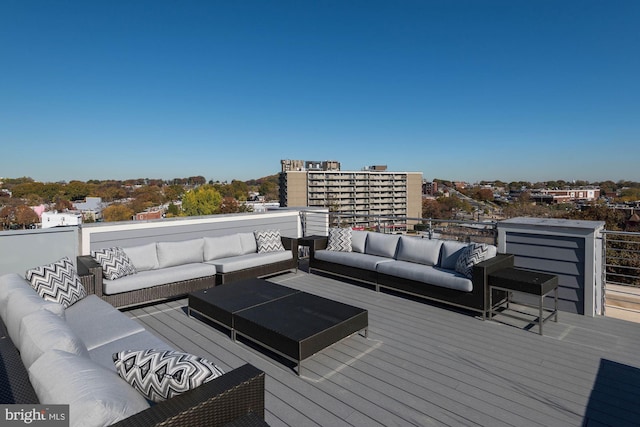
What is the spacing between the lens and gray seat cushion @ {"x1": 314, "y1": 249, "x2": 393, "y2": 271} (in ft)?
15.6

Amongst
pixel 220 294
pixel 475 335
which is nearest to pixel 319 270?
pixel 220 294

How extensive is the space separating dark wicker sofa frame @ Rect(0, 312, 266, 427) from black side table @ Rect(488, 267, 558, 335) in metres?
2.91

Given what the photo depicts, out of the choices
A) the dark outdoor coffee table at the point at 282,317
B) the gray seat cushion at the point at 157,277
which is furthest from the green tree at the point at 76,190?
the dark outdoor coffee table at the point at 282,317

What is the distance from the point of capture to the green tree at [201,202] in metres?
38.9

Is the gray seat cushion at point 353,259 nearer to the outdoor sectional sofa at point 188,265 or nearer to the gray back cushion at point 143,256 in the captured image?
the outdoor sectional sofa at point 188,265

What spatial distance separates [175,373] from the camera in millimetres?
1418

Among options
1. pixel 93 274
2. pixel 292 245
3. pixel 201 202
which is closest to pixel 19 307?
pixel 93 274

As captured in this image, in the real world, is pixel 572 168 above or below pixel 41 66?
below

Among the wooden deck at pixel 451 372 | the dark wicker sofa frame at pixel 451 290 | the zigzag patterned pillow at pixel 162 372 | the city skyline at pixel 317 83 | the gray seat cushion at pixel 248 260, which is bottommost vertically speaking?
the wooden deck at pixel 451 372

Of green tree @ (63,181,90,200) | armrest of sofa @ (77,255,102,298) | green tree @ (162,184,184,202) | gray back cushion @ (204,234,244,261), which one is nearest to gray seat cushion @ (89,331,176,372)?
armrest of sofa @ (77,255,102,298)

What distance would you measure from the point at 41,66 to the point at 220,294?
49.6 ft

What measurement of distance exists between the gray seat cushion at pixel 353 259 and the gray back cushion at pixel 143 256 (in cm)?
236

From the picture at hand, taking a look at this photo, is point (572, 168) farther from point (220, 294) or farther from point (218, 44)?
point (220, 294)

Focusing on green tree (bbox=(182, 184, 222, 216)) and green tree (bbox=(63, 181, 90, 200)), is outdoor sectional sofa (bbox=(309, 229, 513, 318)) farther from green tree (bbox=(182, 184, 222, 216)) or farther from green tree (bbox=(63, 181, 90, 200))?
green tree (bbox=(182, 184, 222, 216))
